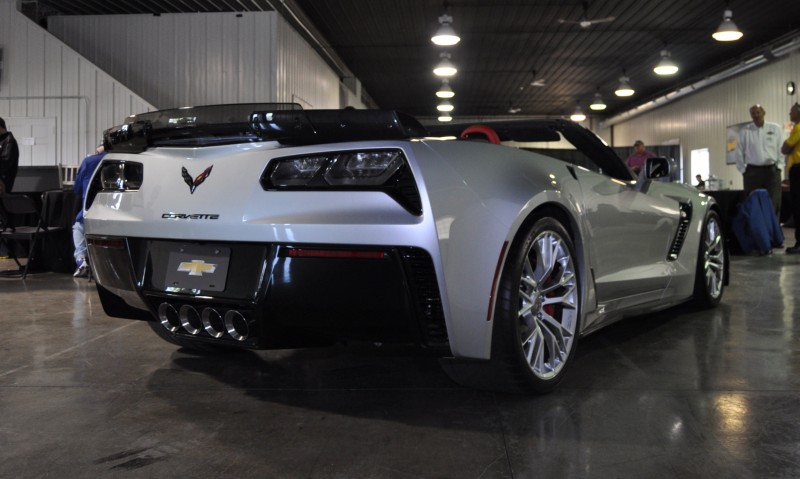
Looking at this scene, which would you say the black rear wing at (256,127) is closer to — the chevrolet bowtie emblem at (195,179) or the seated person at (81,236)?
the chevrolet bowtie emblem at (195,179)

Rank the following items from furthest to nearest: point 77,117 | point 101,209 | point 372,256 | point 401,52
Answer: point 401,52
point 77,117
point 101,209
point 372,256

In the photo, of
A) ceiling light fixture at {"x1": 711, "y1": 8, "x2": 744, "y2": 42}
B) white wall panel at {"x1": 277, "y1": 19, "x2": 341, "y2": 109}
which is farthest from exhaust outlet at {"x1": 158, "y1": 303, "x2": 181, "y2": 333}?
ceiling light fixture at {"x1": 711, "y1": 8, "x2": 744, "y2": 42}

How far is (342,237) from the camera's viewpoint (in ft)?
6.31

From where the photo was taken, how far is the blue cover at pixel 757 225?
8.66 metres

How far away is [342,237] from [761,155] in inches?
361

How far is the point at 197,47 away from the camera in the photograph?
1207 centimetres

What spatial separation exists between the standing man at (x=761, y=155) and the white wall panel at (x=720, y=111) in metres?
7.08

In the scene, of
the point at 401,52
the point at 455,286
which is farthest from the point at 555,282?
the point at 401,52

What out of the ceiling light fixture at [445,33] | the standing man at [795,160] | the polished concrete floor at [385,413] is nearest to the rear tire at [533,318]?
the polished concrete floor at [385,413]

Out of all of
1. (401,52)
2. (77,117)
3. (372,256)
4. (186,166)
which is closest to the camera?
(372,256)

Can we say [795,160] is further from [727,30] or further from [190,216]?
[190,216]

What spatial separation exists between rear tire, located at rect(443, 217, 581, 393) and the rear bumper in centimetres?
25

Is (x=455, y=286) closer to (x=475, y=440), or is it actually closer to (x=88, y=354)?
(x=475, y=440)

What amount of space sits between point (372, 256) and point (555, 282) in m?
0.85
